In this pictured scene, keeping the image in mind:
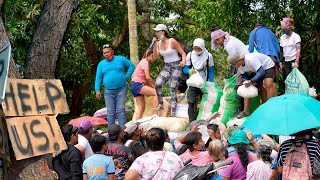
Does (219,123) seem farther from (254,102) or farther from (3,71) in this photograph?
(3,71)

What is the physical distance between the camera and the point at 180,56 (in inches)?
497

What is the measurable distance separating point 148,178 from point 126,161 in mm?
1617

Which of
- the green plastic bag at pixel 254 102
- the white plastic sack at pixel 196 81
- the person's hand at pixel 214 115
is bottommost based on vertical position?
the person's hand at pixel 214 115

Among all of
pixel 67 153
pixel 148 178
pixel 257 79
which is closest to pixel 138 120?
pixel 257 79

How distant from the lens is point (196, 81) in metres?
11.8

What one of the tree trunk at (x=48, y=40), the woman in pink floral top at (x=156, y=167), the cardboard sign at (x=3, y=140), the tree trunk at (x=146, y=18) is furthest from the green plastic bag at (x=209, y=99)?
the tree trunk at (x=146, y=18)

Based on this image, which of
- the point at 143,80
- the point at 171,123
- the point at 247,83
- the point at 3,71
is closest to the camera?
the point at 3,71

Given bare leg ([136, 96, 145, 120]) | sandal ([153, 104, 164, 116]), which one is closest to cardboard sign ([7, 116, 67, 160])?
sandal ([153, 104, 164, 116])

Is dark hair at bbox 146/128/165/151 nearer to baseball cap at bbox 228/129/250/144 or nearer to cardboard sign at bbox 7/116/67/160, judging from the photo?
baseball cap at bbox 228/129/250/144

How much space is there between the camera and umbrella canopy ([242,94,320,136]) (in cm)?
658

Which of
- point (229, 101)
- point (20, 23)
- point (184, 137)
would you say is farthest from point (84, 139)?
point (20, 23)

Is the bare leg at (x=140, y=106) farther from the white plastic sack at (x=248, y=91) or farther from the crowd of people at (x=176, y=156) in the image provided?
the crowd of people at (x=176, y=156)

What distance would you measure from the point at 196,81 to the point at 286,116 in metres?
5.11

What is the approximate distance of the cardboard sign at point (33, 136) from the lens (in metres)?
5.56
